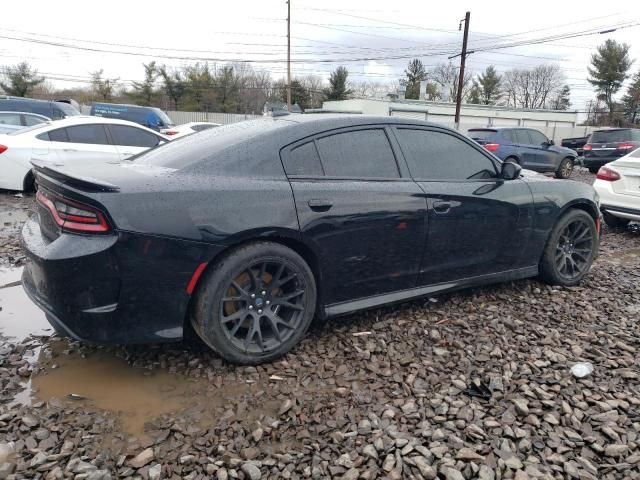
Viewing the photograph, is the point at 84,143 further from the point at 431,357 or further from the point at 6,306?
the point at 431,357

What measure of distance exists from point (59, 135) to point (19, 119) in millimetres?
6413

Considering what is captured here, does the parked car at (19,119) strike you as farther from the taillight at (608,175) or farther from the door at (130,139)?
the taillight at (608,175)

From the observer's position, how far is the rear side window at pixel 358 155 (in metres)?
3.06

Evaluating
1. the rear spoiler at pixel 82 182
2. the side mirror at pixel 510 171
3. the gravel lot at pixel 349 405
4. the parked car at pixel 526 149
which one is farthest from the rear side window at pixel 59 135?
the parked car at pixel 526 149

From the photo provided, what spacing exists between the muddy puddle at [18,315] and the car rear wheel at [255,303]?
1408mm

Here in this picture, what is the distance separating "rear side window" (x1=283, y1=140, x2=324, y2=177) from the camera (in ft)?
9.52

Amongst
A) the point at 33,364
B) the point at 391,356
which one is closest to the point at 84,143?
the point at 33,364

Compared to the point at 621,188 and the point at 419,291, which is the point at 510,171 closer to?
the point at 419,291

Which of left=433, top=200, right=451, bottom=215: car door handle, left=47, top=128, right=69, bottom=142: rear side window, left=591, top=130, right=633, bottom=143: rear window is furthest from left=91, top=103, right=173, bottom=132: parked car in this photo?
left=433, top=200, right=451, bottom=215: car door handle

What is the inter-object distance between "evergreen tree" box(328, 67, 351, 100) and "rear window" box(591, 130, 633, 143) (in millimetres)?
40140

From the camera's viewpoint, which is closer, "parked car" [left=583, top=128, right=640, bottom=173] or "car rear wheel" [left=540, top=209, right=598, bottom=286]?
"car rear wheel" [left=540, top=209, right=598, bottom=286]

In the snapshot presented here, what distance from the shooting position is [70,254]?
7.71 feet

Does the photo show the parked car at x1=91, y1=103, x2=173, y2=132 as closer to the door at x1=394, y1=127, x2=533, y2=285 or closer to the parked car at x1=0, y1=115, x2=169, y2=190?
the parked car at x1=0, y1=115, x2=169, y2=190

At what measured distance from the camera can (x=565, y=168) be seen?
14.6 metres
